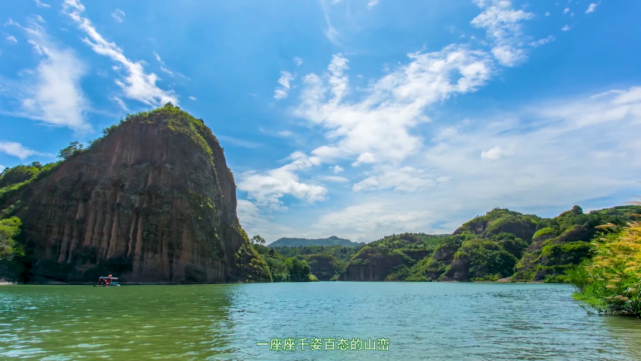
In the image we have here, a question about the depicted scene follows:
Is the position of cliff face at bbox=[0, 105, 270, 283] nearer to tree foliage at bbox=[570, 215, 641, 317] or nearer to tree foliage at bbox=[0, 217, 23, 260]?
tree foliage at bbox=[0, 217, 23, 260]

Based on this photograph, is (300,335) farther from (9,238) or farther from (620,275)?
(9,238)

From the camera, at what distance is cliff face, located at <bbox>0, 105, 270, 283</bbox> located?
9962 centimetres

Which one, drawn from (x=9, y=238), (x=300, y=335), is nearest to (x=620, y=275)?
(x=300, y=335)

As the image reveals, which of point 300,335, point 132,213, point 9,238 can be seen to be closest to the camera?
point 300,335

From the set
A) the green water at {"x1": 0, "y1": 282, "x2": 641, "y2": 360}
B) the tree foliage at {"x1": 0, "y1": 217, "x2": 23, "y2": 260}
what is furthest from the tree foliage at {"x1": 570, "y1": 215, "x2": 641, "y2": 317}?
the tree foliage at {"x1": 0, "y1": 217, "x2": 23, "y2": 260}

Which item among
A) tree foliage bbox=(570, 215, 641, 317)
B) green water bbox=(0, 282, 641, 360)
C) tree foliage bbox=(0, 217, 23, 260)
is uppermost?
tree foliage bbox=(0, 217, 23, 260)

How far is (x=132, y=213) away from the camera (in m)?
107

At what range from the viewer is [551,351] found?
581 inches

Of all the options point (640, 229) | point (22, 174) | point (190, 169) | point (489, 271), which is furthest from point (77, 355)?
point (489, 271)

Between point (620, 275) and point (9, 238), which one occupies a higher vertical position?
point (9, 238)

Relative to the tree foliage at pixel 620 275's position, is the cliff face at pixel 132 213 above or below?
above

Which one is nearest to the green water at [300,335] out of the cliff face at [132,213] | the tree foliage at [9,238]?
the tree foliage at [9,238]

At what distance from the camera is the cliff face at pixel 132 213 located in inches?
3922

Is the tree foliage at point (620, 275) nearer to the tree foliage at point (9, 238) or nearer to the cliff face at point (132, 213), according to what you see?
the cliff face at point (132, 213)
